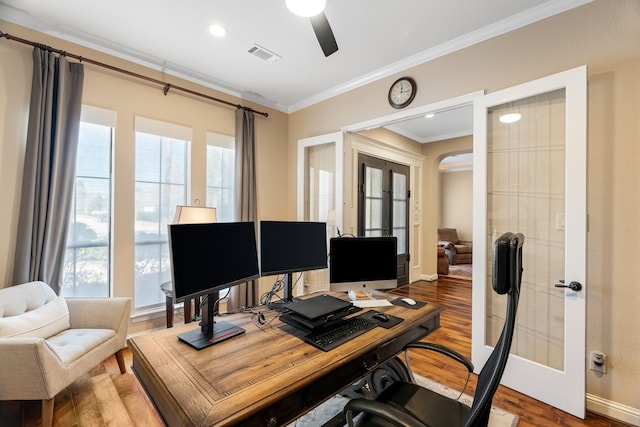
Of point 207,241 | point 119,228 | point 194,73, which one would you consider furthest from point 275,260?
point 194,73

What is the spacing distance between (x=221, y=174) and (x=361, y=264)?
7.45ft

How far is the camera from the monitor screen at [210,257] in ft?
4.00

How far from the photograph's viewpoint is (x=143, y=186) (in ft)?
9.59

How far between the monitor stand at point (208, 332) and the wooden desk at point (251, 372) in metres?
0.03

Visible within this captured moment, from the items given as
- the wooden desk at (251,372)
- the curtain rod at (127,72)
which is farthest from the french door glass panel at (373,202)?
the wooden desk at (251,372)

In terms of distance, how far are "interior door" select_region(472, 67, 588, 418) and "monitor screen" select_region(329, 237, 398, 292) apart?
2.70 ft

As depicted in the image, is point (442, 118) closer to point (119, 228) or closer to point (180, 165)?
point (180, 165)

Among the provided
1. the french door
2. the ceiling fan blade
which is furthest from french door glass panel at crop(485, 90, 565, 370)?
the french door

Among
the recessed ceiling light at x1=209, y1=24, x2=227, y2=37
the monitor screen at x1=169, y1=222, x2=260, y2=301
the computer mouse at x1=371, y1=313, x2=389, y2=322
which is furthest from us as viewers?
the recessed ceiling light at x1=209, y1=24, x2=227, y2=37

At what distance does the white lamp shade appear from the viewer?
267cm

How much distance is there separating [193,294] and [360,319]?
90cm

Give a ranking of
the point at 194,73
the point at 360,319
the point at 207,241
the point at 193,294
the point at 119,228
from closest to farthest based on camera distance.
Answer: the point at 193,294 < the point at 207,241 < the point at 360,319 < the point at 119,228 < the point at 194,73

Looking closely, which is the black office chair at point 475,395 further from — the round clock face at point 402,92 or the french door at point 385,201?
the french door at point 385,201

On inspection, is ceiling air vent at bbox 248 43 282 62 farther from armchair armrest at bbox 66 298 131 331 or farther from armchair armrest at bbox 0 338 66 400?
armchair armrest at bbox 0 338 66 400
